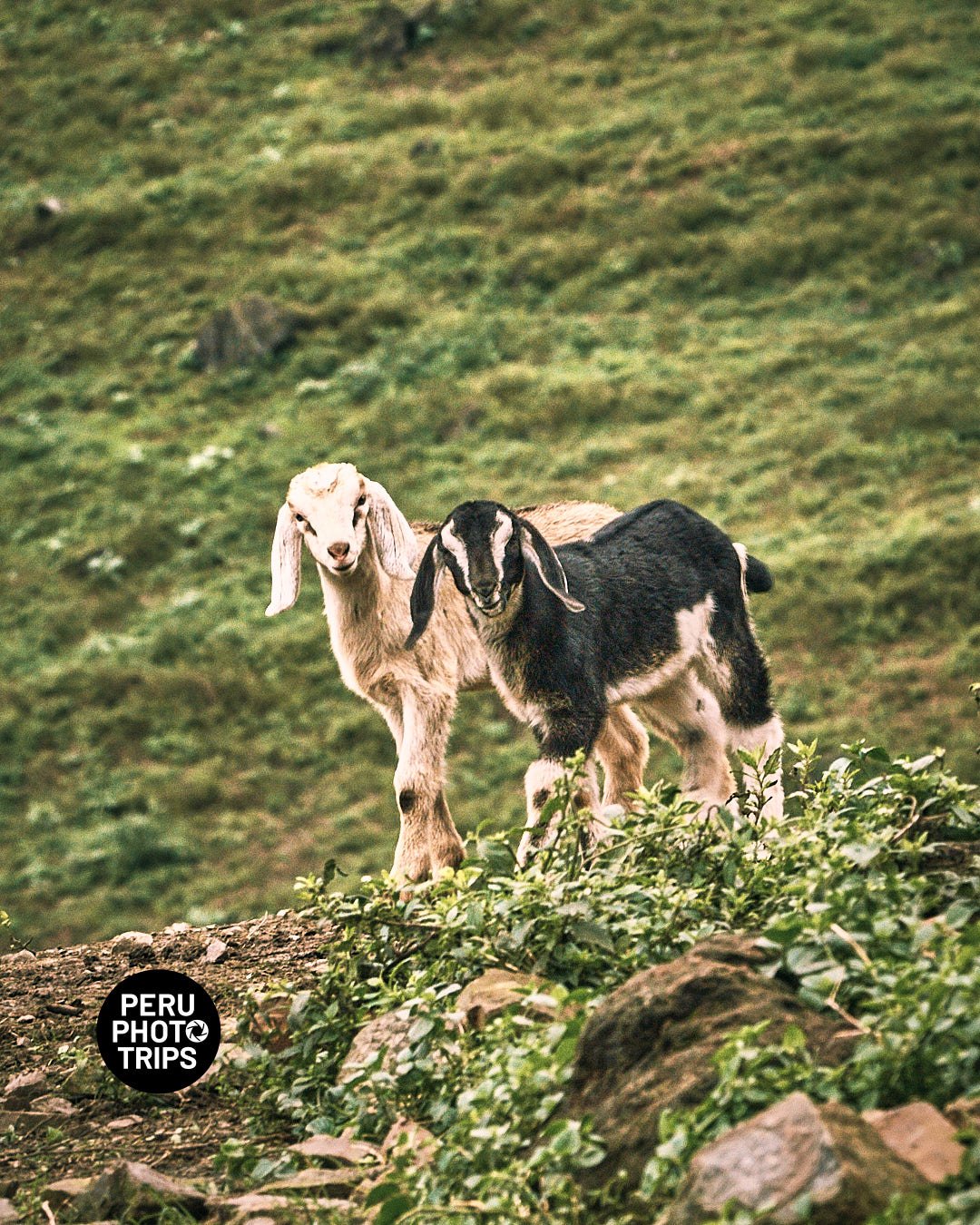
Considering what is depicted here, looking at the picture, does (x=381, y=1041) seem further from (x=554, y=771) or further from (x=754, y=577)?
(x=754, y=577)

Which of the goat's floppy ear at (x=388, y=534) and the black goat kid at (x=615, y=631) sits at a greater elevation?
the goat's floppy ear at (x=388, y=534)

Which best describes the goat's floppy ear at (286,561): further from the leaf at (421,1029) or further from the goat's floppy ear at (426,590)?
the leaf at (421,1029)

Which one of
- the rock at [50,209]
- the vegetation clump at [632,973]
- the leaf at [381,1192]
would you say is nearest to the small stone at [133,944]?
the vegetation clump at [632,973]

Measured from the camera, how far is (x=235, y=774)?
2177 cm

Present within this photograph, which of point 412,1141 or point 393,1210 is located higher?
point 393,1210

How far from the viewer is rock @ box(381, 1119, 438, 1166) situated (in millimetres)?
4609

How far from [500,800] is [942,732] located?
4947mm

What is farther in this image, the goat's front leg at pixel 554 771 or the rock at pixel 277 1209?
the goat's front leg at pixel 554 771

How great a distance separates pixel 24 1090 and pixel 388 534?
2.85 meters

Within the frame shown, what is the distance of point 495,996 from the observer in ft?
17.6

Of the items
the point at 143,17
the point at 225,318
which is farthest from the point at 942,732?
the point at 143,17

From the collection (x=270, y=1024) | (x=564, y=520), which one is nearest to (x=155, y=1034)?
(x=270, y=1024)

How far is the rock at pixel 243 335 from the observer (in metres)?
29.5

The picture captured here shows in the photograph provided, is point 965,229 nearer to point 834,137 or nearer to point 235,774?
point 834,137
